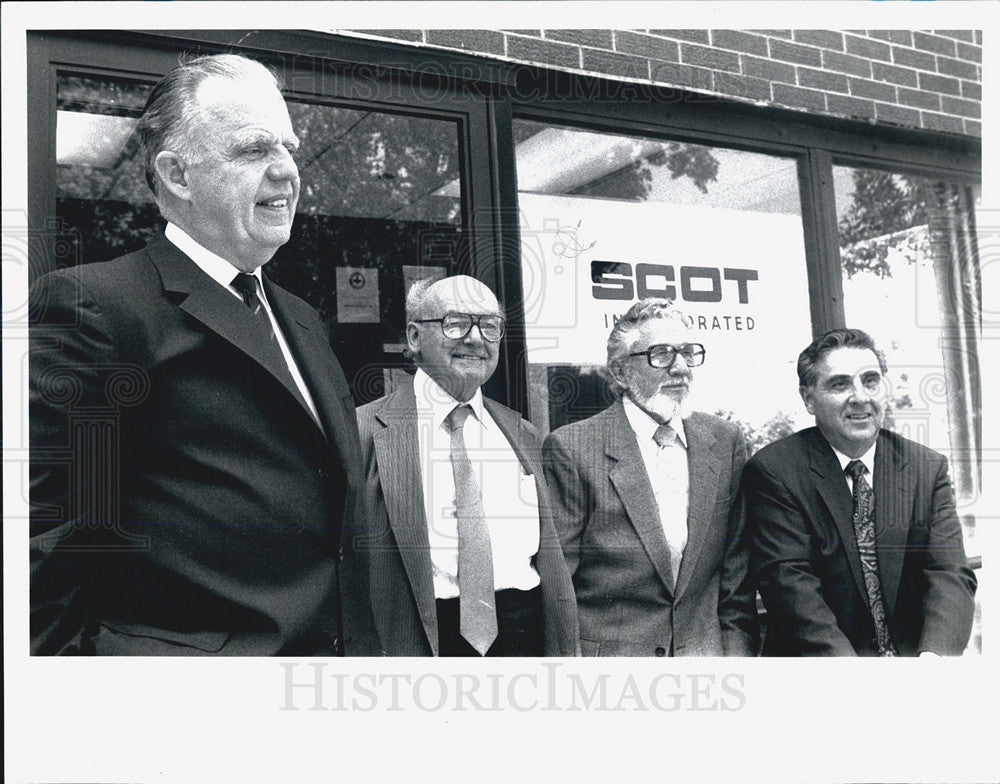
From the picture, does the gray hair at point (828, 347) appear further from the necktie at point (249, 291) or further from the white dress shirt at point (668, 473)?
the necktie at point (249, 291)

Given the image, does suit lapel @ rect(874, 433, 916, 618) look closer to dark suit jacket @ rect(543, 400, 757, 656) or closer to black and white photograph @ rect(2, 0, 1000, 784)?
black and white photograph @ rect(2, 0, 1000, 784)

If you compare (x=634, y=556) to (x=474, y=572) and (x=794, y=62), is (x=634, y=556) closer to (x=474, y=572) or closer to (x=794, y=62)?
(x=474, y=572)

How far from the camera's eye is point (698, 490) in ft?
11.8

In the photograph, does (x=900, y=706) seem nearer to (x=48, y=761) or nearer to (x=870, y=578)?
(x=870, y=578)

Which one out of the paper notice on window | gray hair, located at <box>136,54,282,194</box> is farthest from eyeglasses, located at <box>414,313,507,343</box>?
gray hair, located at <box>136,54,282,194</box>

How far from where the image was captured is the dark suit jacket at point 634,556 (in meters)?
3.49

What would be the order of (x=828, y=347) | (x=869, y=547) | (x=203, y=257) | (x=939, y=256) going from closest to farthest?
1. (x=203, y=257)
2. (x=869, y=547)
3. (x=828, y=347)
4. (x=939, y=256)

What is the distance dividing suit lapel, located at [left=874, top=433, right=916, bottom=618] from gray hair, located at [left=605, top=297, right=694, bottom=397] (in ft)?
3.00

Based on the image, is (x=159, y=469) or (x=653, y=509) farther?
(x=653, y=509)

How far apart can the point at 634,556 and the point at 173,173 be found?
2001mm

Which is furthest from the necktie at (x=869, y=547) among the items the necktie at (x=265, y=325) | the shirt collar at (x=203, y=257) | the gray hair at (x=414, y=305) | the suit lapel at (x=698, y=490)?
the shirt collar at (x=203, y=257)

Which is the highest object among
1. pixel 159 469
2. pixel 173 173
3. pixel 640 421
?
pixel 173 173

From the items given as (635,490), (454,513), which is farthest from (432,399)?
(635,490)

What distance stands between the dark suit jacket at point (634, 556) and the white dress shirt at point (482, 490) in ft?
0.44
